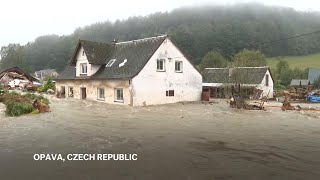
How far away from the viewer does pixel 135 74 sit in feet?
106

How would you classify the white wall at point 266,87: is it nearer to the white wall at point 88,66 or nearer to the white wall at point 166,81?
the white wall at point 166,81

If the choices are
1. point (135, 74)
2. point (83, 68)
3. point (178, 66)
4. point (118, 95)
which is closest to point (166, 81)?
point (178, 66)

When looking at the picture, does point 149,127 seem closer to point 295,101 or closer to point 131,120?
point 131,120

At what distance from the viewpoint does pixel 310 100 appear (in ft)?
144

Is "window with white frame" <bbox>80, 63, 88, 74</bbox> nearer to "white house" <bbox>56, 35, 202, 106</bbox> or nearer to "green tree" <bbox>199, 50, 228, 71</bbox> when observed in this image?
"white house" <bbox>56, 35, 202, 106</bbox>

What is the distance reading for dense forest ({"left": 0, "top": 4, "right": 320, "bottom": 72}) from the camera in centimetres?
9044

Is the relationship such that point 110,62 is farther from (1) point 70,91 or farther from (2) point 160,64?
(1) point 70,91

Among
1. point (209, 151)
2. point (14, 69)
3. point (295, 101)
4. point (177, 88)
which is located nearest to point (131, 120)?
point (209, 151)

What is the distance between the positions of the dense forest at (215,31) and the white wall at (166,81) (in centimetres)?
4361

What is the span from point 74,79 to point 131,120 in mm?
19947

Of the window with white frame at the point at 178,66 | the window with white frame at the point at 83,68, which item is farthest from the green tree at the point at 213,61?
the window with white frame at the point at 83,68

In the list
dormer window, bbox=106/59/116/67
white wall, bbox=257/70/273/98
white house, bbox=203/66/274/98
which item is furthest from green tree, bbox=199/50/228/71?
dormer window, bbox=106/59/116/67

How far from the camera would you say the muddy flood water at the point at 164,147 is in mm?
10258

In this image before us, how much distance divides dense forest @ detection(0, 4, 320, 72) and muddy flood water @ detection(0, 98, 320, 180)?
197 feet
